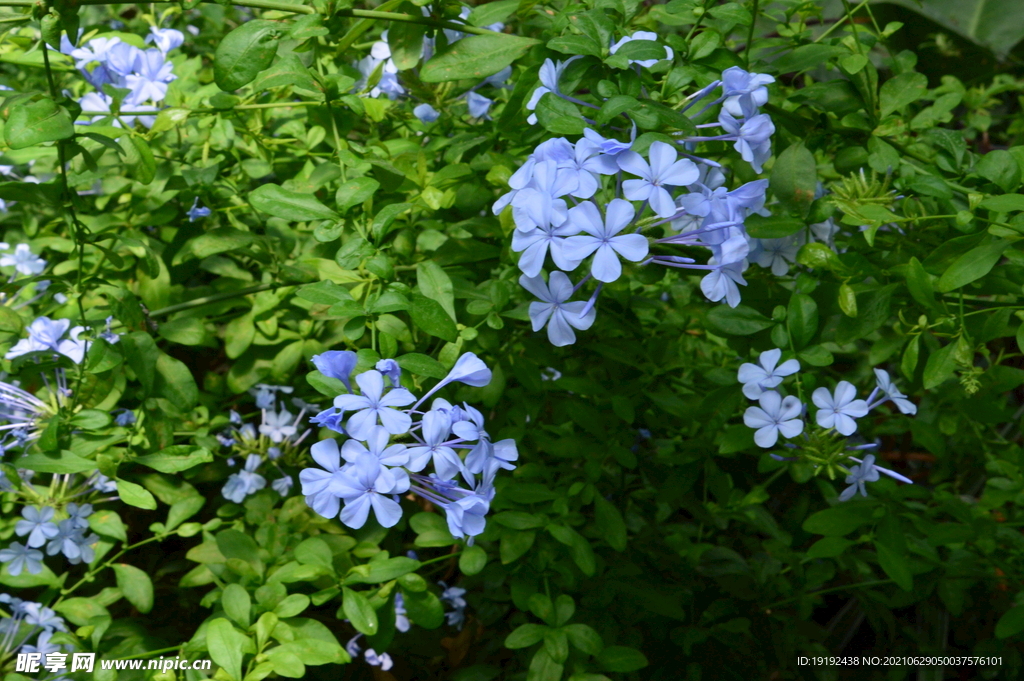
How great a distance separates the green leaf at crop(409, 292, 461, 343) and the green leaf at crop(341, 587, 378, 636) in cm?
42

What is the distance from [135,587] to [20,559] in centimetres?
19

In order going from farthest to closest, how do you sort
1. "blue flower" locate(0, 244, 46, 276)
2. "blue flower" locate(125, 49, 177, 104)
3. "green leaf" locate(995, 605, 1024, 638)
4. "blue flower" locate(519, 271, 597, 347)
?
1. "blue flower" locate(0, 244, 46, 276)
2. "blue flower" locate(125, 49, 177, 104)
3. "green leaf" locate(995, 605, 1024, 638)
4. "blue flower" locate(519, 271, 597, 347)

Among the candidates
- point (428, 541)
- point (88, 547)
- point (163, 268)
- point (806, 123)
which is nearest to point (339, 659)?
point (428, 541)

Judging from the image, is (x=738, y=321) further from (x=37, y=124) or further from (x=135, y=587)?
(x=135, y=587)

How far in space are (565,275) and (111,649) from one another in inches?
40.3

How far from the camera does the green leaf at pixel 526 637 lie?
1136 millimetres

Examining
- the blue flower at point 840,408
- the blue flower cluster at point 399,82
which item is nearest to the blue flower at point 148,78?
the blue flower cluster at point 399,82

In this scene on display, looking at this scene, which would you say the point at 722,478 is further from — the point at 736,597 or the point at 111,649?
the point at 111,649

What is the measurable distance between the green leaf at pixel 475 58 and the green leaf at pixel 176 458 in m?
0.69

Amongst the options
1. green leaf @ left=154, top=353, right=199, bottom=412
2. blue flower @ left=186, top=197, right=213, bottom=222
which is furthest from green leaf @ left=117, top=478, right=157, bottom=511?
blue flower @ left=186, top=197, right=213, bottom=222

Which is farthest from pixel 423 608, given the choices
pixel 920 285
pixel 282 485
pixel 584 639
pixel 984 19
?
pixel 984 19

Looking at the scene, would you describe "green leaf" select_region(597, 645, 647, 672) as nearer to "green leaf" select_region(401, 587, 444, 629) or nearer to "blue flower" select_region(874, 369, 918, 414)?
"green leaf" select_region(401, 587, 444, 629)

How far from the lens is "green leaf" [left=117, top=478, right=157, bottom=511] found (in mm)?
1205

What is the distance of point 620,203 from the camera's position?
2.70 ft
